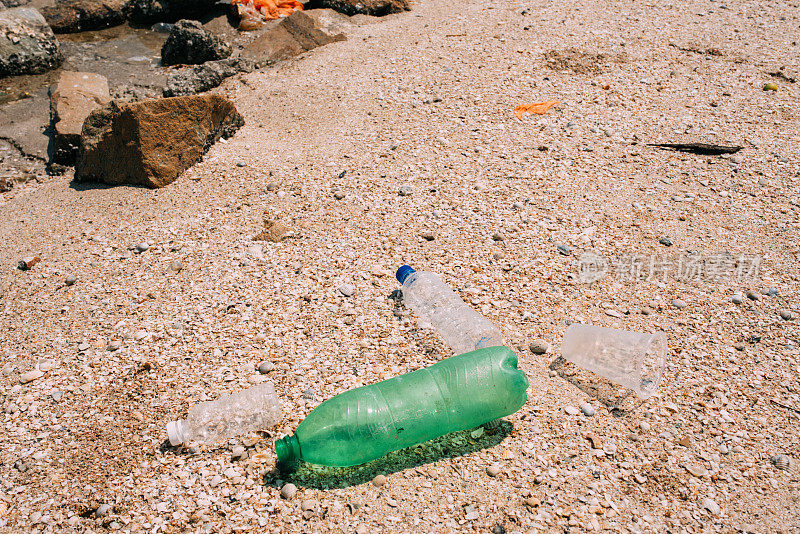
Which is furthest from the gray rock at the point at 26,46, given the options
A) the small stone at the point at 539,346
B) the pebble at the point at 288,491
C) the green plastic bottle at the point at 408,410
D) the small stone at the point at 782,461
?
the small stone at the point at 782,461

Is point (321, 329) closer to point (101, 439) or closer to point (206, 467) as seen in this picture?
point (206, 467)

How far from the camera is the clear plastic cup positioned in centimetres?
238

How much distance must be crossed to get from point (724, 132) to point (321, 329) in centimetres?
314

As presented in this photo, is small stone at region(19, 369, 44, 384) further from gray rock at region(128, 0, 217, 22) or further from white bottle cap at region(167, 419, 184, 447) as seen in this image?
gray rock at region(128, 0, 217, 22)

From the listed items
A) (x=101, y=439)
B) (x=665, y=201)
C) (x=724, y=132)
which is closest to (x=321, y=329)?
(x=101, y=439)

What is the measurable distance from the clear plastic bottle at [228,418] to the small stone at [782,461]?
71.8 inches

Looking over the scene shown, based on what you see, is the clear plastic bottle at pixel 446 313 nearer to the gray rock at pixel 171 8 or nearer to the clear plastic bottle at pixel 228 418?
the clear plastic bottle at pixel 228 418

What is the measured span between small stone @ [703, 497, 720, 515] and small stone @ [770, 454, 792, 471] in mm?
322

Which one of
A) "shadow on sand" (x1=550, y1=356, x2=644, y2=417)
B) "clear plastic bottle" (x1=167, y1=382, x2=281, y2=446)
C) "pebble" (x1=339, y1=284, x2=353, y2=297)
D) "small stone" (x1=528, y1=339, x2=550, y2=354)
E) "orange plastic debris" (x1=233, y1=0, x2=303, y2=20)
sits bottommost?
"clear plastic bottle" (x1=167, y1=382, x2=281, y2=446)

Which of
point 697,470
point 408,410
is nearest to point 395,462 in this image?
point 408,410

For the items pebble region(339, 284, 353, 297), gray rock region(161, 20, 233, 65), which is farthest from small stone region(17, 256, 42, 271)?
gray rock region(161, 20, 233, 65)

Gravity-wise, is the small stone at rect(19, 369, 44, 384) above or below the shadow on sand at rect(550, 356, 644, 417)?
below

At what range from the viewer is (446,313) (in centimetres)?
270

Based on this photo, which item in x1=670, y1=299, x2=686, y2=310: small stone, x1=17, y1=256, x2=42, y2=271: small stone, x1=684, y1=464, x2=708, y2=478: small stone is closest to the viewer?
x1=684, y1=464, x2=708, y2=478: small stone
